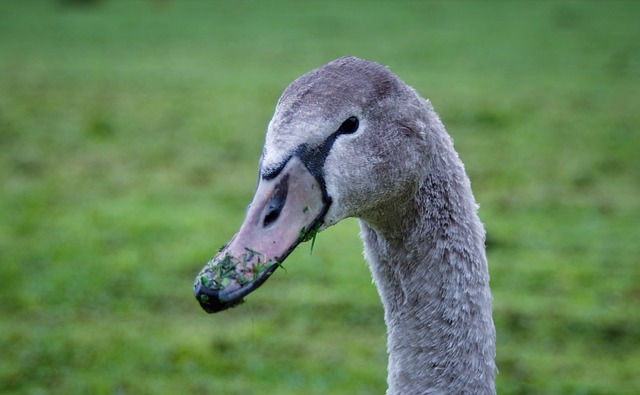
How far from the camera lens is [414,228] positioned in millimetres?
2688

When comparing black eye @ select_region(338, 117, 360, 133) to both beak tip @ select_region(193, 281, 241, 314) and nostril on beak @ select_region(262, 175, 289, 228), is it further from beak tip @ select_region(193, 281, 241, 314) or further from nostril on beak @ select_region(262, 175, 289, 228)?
→ beak tip @ select_region(193, 281, 241, 314)

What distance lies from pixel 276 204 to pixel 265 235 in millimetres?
85

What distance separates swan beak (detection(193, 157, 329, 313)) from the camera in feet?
6.96

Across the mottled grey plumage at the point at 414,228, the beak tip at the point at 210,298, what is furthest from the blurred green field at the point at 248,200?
the beak tip at the point at 210,298

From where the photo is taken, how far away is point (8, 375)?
528cm

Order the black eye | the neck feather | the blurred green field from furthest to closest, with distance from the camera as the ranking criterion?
the blurred green field
the neck feather
the black eye

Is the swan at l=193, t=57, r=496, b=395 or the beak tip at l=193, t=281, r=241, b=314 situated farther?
the swan at l=193, t=57, r=496, b=395

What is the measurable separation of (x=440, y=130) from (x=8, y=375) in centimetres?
358

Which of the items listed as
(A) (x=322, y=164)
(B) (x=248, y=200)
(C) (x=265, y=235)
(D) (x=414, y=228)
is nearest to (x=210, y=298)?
(C) (x=265, y=235)

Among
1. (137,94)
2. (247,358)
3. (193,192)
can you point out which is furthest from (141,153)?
(247,358)

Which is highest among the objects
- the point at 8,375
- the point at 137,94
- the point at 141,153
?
the point at 137,94

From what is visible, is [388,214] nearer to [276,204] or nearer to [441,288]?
[441,288]

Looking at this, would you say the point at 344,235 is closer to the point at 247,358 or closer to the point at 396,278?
the point at 247,358

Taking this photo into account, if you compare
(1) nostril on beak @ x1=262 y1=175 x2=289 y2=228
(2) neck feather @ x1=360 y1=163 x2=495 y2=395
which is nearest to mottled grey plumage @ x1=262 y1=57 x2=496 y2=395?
(2) neck feather @ x1=360 y1=163 x2=495 y2=395
